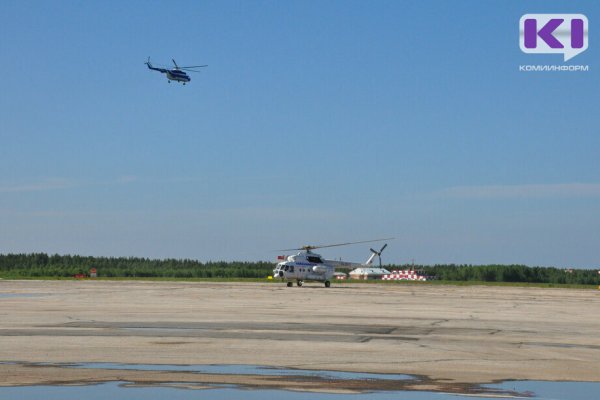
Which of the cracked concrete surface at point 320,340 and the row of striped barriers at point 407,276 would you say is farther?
the row of striped barriers at point 407,276

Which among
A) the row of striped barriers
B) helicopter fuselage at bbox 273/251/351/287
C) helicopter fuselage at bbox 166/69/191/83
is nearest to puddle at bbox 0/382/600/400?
helicopter fuselage at bbox 273/251/351/287

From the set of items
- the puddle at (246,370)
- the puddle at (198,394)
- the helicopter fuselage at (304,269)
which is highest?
Answer: the helicopter fuselage at (304,269)

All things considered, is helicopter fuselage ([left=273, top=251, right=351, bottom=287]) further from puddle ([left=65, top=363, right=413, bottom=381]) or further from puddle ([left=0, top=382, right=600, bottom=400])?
Result: puddle ([left=0, top=382, right=600, bottom=400])

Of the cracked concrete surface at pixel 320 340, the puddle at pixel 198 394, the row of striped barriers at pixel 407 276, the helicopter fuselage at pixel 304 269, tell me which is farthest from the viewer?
the row of striped barriers at pixel 407 276

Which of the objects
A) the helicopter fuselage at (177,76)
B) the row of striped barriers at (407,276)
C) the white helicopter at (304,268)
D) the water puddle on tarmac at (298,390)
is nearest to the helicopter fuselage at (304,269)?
the white helicopter at (304,268)

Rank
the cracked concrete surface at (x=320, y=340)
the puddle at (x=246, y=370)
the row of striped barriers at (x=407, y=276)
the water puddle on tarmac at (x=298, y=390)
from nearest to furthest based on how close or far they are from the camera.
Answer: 1. the water puddle on tarmac at (x=298, y=390)
2. the puddle at (x=246, y=370)
3. the cracked concrete surface at (x=320, y=340)
4. the row of striped barriers at (x=407, y=276)

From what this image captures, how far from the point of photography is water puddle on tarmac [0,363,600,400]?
13.9 metres

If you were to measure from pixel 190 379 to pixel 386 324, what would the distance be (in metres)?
14.2

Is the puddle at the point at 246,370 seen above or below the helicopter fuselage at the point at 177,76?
below

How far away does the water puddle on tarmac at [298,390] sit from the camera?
45.5 ft

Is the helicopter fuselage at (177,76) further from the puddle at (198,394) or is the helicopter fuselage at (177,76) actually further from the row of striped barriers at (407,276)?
the puddle at (198,394)

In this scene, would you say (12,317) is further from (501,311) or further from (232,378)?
(501,311)

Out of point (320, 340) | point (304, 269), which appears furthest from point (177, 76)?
point (320, 340)

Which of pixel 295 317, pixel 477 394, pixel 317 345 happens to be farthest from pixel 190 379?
pixel 295 317
